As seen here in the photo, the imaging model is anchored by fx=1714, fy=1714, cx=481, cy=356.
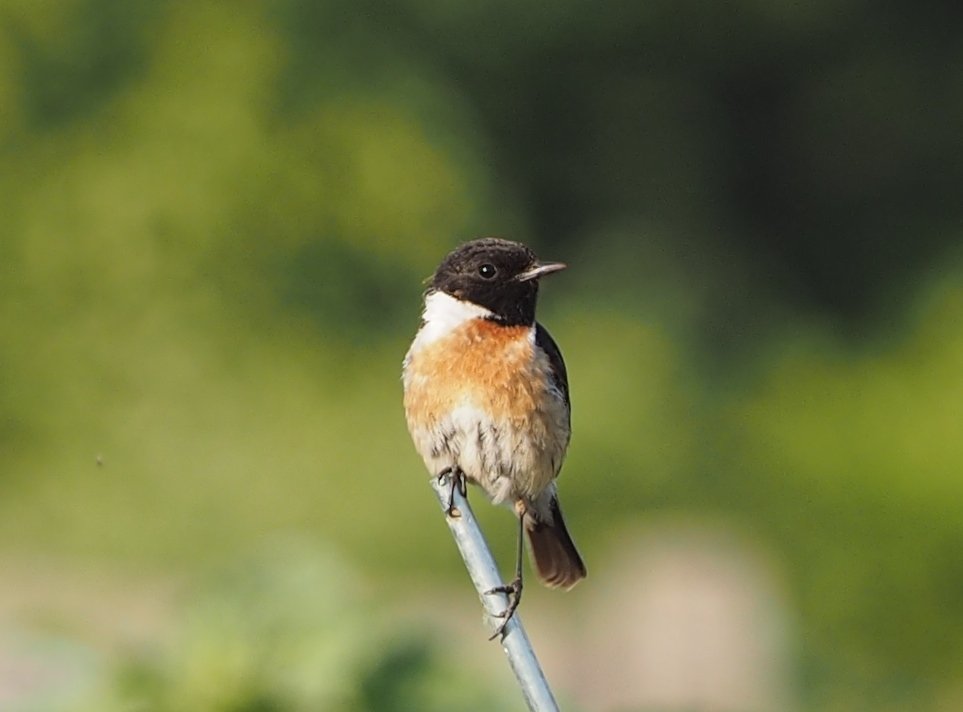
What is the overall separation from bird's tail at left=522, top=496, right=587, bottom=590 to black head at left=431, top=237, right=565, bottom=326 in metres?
0.46

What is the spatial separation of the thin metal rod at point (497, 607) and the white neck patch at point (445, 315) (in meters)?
1.42

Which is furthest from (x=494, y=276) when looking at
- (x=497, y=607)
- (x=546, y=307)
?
(x=546, y=307)

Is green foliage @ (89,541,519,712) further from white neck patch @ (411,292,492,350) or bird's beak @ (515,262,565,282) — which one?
bird's beak @ (515,262,565,282)

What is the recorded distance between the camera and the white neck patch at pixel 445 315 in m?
3.43

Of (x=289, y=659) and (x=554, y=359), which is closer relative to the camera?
(x=289, y=659)

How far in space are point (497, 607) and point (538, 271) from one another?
159 cm

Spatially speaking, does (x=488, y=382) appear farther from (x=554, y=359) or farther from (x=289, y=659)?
(x=289, y=659)

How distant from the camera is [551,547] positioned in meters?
3.64

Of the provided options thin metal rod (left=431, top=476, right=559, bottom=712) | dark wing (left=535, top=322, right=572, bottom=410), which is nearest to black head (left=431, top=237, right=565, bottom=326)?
dark wing (left=535, top=322, right=572, bottom=410)

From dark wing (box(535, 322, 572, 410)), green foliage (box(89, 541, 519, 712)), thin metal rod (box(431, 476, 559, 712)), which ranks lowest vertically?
thin metal rod (box(431, 476, 559, 712))

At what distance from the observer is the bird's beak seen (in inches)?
128

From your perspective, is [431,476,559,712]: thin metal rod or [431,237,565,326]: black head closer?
[431,476,559,712]: thin metal rod

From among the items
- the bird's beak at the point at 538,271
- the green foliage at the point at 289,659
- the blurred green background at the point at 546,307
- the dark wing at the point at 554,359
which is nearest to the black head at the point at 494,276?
the bird's beak at the point at 538,271

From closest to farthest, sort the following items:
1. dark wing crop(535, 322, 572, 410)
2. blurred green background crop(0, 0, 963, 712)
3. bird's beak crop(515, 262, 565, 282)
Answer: bird's beak crop(515, 262, 565, 282), dark wing crop(535, 322, 572, 410), blurred green background crop(0, 0, 963, 712)
